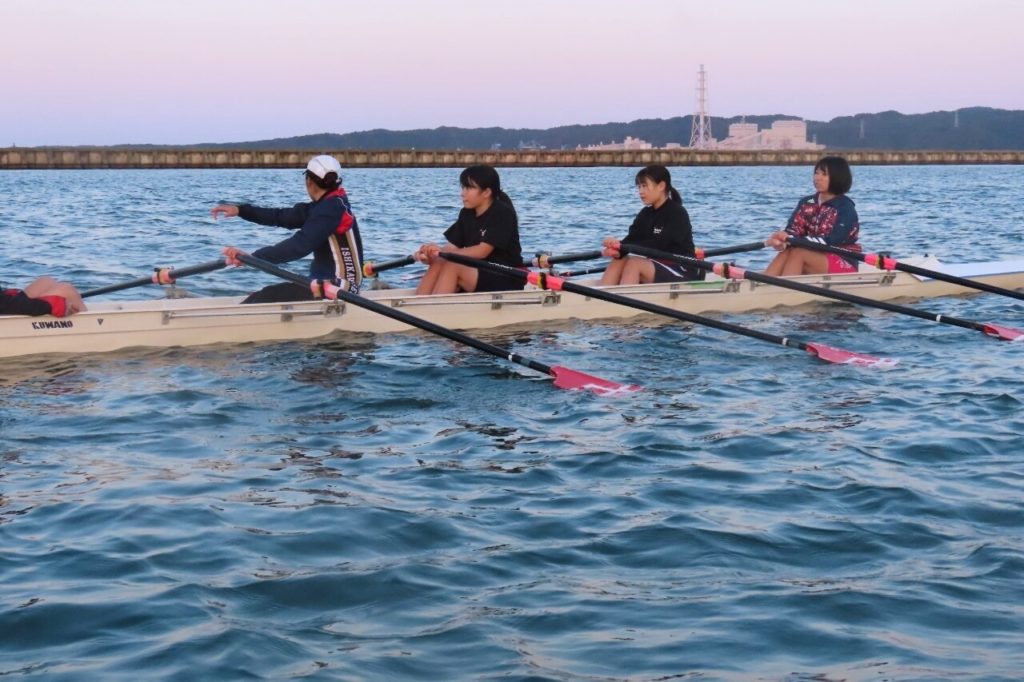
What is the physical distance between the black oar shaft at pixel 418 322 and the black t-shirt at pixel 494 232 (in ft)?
5.87

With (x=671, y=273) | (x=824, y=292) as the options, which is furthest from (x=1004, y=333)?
(x=671, y=273)

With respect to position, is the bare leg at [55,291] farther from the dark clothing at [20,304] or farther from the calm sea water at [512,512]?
the calm sea water at [512,512]

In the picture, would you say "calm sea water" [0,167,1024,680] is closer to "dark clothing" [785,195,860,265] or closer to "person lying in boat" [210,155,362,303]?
"person lying in boat" [210,155,362,303]

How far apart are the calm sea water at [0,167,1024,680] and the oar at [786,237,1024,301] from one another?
1.61 meters

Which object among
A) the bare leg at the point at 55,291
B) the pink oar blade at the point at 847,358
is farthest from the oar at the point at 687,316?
the bare leg at the point at 55,291

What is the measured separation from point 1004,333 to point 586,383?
4.88 metres

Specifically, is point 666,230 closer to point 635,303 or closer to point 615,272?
point 615,272

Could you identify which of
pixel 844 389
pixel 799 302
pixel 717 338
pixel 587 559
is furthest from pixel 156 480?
pixel 799 302

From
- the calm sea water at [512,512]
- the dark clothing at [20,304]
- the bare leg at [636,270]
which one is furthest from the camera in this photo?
the bare leg at [636,270]

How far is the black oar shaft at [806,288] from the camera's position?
11.7 m

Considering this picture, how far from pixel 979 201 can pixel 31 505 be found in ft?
145

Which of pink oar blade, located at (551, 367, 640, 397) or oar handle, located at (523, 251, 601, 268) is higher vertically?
oar handle, located at (523, 251, 601, 268)

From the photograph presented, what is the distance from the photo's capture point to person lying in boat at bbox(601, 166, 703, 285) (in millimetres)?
12281

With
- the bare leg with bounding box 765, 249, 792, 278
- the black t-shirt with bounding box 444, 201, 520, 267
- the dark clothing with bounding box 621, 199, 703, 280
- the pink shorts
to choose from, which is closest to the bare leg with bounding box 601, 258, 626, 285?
the dark clothing with bounding box 621, 199, 703, 280
